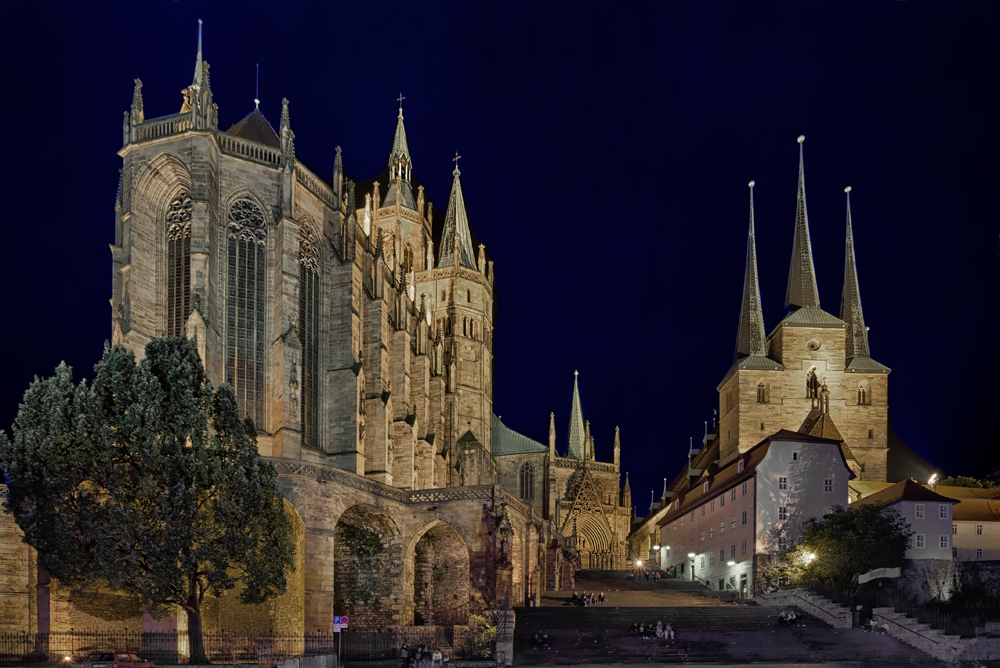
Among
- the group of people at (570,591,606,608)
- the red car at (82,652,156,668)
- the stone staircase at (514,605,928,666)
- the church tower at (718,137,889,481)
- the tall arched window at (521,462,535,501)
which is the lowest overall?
the group of people at (570,591,606,608)

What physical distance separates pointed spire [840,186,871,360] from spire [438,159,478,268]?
2755cm

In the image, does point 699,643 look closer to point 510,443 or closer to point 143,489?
point 143,489

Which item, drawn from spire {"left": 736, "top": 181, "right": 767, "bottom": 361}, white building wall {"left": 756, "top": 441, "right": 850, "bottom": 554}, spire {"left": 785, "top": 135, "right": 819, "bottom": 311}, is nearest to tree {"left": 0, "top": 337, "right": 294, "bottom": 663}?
white building wall {"left": 756, "top": 441, "right": 850, "bottom": 554}

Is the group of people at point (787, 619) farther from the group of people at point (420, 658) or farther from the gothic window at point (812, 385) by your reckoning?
the gothic window at point (812, 385)

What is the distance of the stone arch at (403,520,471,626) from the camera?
1590 inches

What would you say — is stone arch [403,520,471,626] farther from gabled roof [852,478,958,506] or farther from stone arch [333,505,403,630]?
gabled roof [852,478,958,506]

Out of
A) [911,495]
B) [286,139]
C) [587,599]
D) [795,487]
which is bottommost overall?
[587,599]

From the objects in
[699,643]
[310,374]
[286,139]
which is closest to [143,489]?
[310,374]

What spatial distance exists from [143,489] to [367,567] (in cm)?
1229

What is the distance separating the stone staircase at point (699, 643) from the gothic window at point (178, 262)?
17.7m

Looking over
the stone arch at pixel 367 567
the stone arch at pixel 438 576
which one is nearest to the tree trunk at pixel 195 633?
the stone arch at pixel 367 567

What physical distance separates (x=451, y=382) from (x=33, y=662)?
38339 mm

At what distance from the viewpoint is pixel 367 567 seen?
39.4 metres

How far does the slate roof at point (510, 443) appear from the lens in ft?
256
